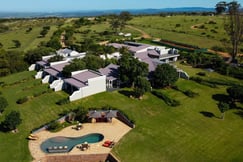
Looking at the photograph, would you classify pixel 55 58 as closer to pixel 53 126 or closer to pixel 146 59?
pixel 146 59

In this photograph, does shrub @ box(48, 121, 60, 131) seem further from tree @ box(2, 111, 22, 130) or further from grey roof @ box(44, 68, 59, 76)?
grey roof @ box(44, 68, 59, 76)

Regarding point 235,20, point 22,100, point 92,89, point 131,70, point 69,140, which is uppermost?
point 235,20

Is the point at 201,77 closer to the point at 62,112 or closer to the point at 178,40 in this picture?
the point at 62,112

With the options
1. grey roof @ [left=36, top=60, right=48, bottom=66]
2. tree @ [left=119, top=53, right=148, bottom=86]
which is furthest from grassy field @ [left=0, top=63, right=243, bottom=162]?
grey roof @ [left=36, top=60, right=48, bottom=66]

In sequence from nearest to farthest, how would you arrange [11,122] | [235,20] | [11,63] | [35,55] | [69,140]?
[69,140], [11,122], [11,63], [235,20], [35,55]

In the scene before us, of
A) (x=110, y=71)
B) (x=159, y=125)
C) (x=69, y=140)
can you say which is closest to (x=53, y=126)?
(x=69, y=140)

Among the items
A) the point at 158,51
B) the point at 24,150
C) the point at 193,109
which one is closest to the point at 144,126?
the point at 193,109

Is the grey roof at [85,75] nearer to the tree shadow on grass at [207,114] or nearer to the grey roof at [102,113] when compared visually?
the grey roof at [102,113]
